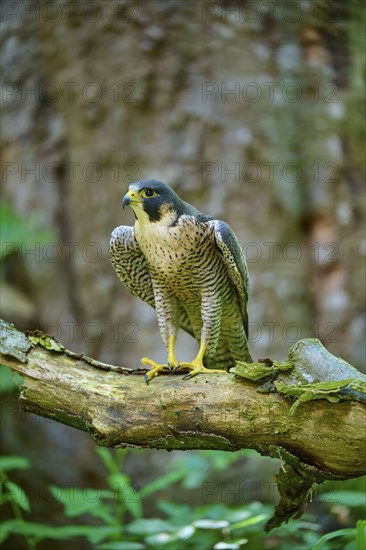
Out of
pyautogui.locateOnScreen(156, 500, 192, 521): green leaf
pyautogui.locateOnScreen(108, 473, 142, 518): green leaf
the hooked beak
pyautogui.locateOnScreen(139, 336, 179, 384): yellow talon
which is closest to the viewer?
pyautogui.locateOnScreen(139, 336, 179, 384): yellow talon

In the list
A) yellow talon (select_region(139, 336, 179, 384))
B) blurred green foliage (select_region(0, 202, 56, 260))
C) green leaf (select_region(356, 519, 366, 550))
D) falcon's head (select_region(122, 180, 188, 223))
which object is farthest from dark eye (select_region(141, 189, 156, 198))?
green leaf (select_region(356, 519, 366, 550))


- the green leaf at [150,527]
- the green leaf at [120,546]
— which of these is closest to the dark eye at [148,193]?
the green leaf at [150,527]

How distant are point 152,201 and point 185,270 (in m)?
0.45

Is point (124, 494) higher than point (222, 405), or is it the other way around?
point (222, 405)

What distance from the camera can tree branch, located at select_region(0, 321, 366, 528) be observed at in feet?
8.16

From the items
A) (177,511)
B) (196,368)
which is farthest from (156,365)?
(177,511)

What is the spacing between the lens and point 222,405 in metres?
2.77

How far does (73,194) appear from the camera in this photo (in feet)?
22.5

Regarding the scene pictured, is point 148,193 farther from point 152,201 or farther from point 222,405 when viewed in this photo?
point 222,405

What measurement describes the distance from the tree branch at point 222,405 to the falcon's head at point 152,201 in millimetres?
987

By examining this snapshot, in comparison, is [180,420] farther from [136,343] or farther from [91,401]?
[136,343]

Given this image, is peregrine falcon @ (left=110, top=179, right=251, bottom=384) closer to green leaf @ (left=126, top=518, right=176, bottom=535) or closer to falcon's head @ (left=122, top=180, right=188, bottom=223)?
falcon's head @ (left=122, top=180, right=188, bottom=223)

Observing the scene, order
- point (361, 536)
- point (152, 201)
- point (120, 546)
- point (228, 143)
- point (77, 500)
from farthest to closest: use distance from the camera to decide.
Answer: point (228, 143) < point (152, 201) < point (77, 500) < point (120, 546) < point (361, 536)

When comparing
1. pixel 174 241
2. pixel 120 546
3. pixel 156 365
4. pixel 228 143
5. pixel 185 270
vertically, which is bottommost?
pixel 120 546
